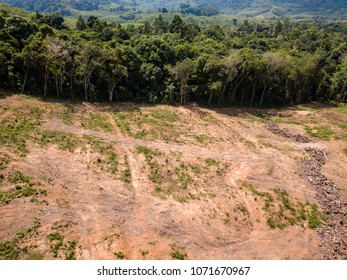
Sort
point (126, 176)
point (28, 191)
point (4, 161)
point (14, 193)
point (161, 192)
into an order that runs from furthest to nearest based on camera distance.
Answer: point (126, 176) → point (4, 161) → point (161, 192) → point (28, 191) → point (14, 193)

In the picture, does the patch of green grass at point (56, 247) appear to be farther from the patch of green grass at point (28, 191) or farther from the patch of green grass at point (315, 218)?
the patch of green grass at point (315, 218)

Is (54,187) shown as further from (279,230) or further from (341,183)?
(341,183)

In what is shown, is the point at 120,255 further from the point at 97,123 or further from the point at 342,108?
the point at 342,108

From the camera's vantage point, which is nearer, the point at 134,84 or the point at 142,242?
the point at 142,242

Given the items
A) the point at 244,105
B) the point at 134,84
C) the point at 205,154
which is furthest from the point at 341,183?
the point at 134,84

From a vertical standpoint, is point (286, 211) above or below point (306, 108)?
below

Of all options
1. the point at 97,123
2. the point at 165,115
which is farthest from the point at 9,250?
the point at 165,115
